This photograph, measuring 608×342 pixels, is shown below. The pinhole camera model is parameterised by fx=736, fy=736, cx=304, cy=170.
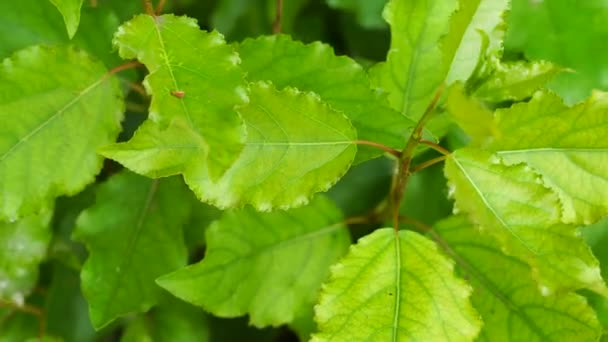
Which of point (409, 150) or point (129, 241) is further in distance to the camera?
point (129, 241)

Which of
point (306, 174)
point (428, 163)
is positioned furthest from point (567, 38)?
point (306, 174)

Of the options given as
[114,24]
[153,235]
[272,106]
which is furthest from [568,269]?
[114,24]

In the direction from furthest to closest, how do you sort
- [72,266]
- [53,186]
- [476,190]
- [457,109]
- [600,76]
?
1. [72,266]
2. [600,76]
3. [53,186]
4. [476,190]
5. [457,109]

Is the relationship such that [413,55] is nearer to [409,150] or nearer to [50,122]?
[409,150]

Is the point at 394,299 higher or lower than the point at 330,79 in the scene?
lower

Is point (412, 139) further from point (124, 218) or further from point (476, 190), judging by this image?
point (124, 218)

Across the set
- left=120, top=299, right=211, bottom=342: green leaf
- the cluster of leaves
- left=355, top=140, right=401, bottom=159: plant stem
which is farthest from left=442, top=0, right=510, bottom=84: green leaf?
left=120, top=299, right=211, bottom=342: green leaf

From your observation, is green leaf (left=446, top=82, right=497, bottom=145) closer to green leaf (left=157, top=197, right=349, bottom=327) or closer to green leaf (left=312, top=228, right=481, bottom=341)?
green leaf (left=312, top=228, right=481, bottom=341)
